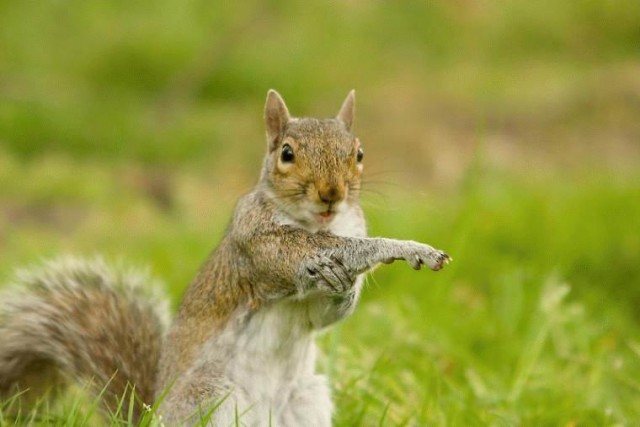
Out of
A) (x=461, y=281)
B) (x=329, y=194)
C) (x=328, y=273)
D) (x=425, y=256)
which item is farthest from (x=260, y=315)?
(x=461, y=281)

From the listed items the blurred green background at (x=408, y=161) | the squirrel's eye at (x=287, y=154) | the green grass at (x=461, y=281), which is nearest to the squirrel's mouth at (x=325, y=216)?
the squirrel's eye at (x=287, y=154)

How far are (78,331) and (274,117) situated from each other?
2.35 ft

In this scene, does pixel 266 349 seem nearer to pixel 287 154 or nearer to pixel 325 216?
pixel 325 216

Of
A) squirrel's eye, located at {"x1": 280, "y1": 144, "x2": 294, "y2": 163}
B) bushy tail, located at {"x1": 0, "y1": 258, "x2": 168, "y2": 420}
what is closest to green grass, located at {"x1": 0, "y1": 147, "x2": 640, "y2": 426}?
bushy tail, located at {"x1": 0, "y1": 258, "x2": 168, "y2": 420}

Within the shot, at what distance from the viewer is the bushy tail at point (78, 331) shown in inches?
109

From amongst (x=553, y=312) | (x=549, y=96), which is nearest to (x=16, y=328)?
(x=553, y=312)

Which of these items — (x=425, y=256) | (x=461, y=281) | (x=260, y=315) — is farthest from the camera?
(x=461, y=281)

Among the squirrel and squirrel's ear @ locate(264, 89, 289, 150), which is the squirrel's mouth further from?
squirrel's ear @ locate(264, 89, 289, 150)

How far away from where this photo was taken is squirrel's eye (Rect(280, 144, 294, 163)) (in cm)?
258

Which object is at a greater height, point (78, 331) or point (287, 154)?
point (287, 154)

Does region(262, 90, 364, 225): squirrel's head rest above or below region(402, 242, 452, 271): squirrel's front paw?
above

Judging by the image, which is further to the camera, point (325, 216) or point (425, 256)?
point (325, 216)

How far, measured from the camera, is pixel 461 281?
465cm

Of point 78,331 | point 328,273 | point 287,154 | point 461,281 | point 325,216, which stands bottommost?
point 78,331
